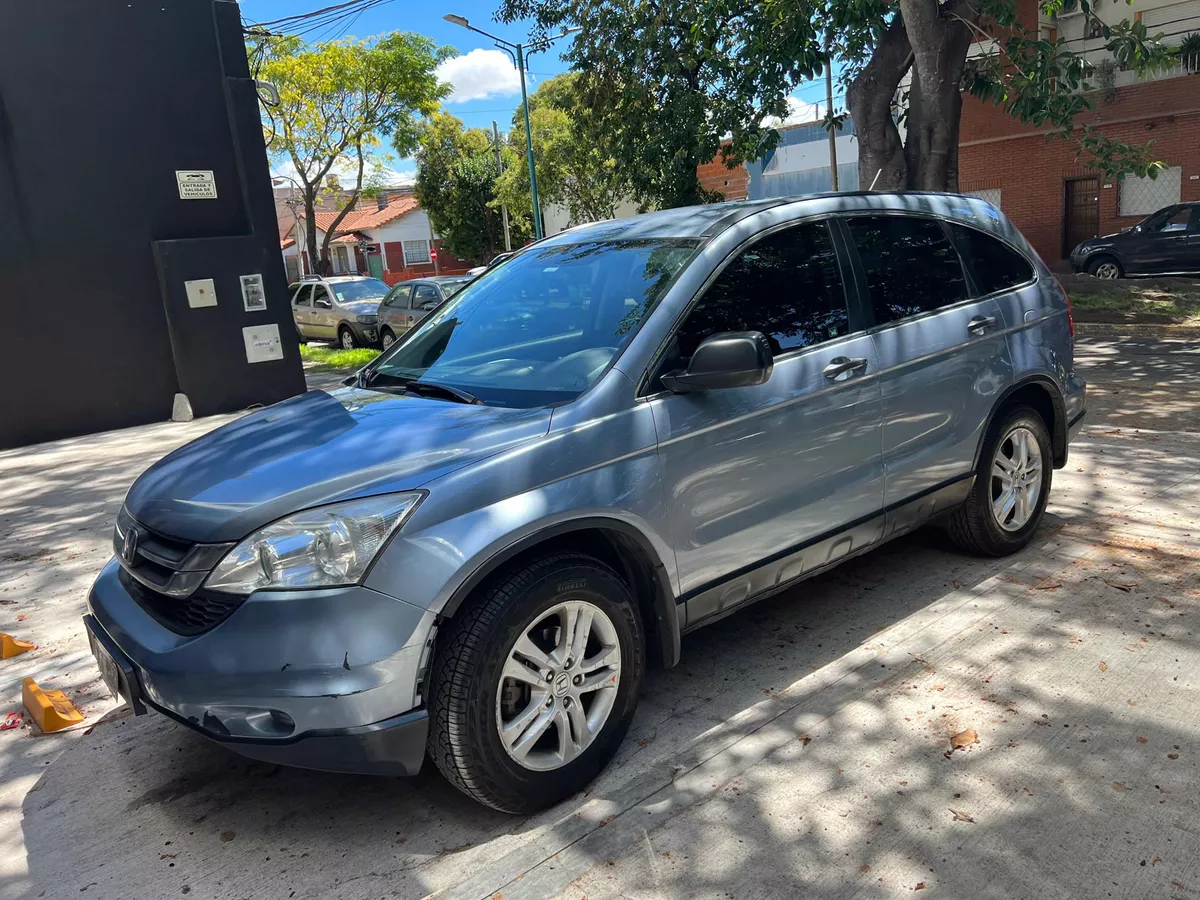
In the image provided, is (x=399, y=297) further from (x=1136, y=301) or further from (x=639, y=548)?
(x=639, y=548)

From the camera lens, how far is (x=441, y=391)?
3.52 m

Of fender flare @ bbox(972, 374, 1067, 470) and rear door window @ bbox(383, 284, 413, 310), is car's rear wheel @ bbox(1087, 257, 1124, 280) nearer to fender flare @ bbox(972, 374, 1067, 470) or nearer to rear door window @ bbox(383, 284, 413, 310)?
rear door window @ bbox(383, 284, 413, 310)

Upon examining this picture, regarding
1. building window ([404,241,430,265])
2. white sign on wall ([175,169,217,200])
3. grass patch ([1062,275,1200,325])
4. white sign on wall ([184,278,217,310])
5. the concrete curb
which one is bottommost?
the concrete curb

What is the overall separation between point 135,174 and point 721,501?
9407mm

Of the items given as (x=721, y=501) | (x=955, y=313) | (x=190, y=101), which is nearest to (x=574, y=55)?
(x=190, y=101)

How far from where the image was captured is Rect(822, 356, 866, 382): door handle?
3.78m

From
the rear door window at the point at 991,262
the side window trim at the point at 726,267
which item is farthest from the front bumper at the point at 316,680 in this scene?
the rear door window at the point at 991,262

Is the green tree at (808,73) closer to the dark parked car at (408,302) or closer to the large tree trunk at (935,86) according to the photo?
the large tree trunk at (935,86)

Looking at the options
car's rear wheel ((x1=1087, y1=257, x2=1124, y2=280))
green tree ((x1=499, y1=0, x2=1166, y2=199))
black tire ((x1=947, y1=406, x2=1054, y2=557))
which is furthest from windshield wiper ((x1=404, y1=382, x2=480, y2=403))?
car's rear wheel ((x1=1087, y1=257, x2=1124, y2=280))

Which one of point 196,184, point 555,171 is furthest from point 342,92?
point 196,184

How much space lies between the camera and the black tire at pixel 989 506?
459 cm

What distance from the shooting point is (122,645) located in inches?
116

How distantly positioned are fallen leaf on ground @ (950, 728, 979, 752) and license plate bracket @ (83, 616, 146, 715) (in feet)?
8.66

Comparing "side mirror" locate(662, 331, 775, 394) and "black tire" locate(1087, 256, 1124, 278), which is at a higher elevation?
"side mirror" locate(662, 331, 775, 394)
